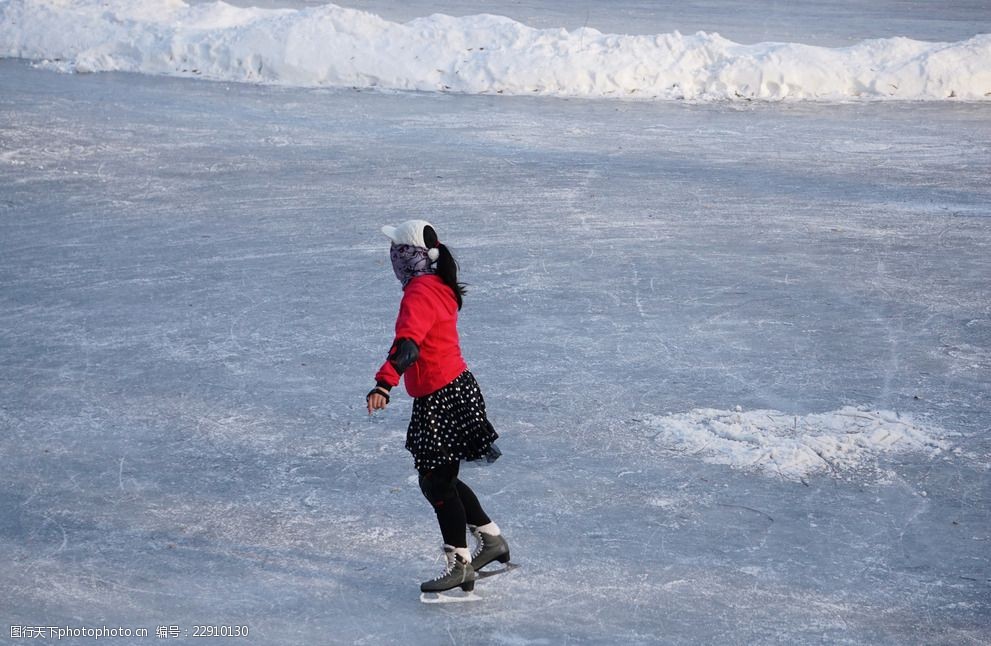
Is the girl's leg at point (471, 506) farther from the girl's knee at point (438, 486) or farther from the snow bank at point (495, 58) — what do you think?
the snow bank at point (495, 58)

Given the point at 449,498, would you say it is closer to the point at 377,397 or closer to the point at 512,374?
the point at 377,397

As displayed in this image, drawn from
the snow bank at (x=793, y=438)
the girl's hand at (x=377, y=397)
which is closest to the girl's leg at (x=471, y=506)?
the girl's hand at (x=377, y=397)

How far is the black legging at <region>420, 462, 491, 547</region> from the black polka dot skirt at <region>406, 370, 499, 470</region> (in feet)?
0.12

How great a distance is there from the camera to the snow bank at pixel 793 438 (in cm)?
533

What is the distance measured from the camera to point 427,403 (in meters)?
4.12

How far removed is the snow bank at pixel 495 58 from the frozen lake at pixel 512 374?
3084 millimetres

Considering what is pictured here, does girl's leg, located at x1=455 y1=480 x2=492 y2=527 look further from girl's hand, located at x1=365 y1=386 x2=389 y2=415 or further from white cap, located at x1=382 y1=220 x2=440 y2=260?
white cap, located at x1=382 y1=220 x2=440 y2=260

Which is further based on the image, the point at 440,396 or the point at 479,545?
the point at 479,545

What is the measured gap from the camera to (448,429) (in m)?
4.11

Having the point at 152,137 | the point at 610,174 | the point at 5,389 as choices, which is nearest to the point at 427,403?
the point at 5,389

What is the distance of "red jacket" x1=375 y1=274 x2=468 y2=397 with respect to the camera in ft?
13.1

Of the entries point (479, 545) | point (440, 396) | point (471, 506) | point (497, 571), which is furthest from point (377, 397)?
point (497, 571)

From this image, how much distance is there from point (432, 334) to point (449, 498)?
0.59 meters

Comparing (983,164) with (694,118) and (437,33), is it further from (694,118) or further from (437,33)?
(437,33)
